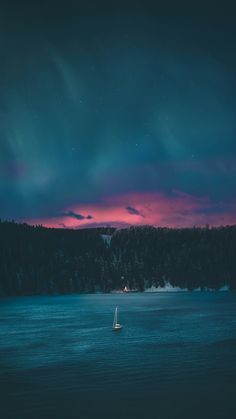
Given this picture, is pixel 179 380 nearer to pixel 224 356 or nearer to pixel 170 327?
pixel 224 356

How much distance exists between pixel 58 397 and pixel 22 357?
2974 centimetres

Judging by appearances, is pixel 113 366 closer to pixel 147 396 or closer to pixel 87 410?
pixel 147 396

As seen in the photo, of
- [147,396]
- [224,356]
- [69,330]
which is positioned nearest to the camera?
[147,396]

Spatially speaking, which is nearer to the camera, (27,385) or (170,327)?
(27,385)

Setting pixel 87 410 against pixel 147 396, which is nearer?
pixel 87 410

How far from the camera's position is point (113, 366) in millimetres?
67438

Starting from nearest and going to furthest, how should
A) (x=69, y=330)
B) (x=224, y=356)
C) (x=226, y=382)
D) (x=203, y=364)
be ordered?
(x=226, y=382)
(x=203, y=364)
(x=224, y=356)
(x=69, y=330)

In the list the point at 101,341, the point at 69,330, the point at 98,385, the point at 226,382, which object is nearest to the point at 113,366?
the point at 98,385

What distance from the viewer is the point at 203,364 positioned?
220 feet

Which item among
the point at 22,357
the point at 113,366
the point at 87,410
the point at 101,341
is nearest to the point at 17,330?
the point at 101,341

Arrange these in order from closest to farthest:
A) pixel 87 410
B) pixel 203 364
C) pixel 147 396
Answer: pixel 87 410, pixel 147 396, pixel 203 364

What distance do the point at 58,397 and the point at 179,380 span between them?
14709mm

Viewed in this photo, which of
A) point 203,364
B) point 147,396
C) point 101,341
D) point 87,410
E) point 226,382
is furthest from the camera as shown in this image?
point 101,341

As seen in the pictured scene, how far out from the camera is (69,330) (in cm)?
12300
